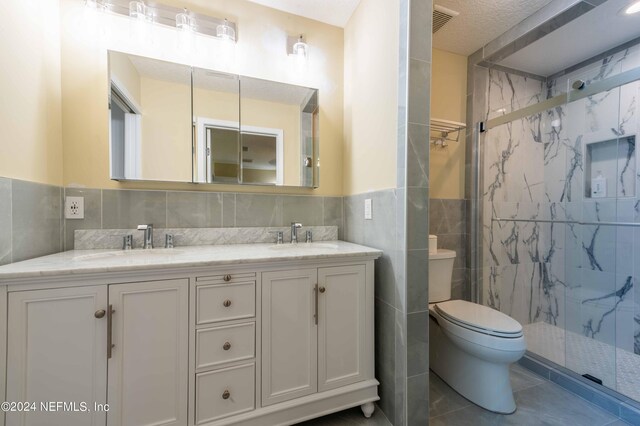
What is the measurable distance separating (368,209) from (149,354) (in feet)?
4.18

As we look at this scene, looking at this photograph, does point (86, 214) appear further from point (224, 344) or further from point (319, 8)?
point (319, 8)

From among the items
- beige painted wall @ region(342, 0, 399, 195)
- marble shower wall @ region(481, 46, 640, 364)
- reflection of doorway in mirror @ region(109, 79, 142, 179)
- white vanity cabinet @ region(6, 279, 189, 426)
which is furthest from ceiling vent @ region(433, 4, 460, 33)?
white vanity cabinet @ region(6, 279, 189, 426)

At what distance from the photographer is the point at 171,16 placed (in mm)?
1546

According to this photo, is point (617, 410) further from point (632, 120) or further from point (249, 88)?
point (249, 88)

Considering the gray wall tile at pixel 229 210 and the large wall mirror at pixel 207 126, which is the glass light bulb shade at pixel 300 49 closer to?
the large wall mirror at pixel 207 126

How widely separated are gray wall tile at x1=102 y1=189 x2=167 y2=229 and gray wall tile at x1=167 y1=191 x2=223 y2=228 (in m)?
0.04

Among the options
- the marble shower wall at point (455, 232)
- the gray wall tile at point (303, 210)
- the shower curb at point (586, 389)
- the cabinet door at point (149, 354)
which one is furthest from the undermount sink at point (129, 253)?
the shower curb at point (586, 389)

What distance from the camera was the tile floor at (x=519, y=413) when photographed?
1347mm

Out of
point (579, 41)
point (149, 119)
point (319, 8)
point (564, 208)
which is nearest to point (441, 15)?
point (319, 8)

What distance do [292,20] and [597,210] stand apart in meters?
2.65

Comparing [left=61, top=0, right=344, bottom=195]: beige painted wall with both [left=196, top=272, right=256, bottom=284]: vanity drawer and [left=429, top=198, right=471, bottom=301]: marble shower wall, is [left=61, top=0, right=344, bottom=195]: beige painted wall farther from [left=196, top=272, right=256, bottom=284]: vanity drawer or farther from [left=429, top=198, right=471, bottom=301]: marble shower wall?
[left=429, top=198, right=471, bottom=301]: marble shower wall

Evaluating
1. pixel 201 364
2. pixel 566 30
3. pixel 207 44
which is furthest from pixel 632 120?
pixel 201 364

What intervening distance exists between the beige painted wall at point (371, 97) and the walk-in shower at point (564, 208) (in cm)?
114

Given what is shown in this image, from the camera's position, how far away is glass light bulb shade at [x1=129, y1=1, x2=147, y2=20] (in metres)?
1.47
